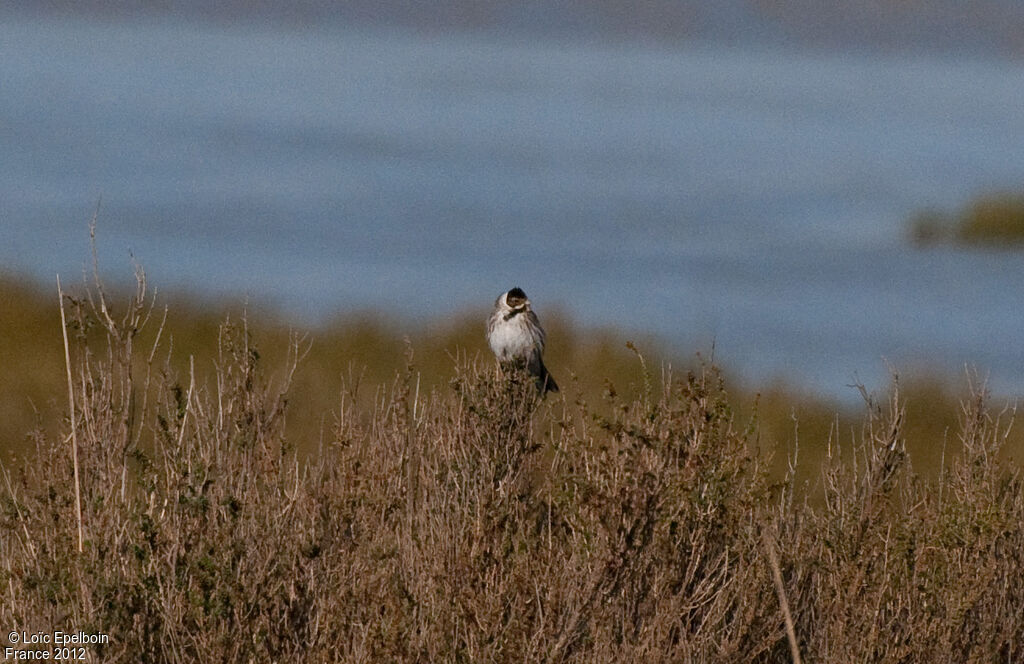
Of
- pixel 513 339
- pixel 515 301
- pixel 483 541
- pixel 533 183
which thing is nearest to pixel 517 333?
pixel 513 339

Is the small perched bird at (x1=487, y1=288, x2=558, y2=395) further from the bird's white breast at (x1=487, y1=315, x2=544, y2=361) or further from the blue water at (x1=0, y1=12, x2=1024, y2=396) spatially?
the blue water at (x1=0, y1=12, x2=1024, y2=396)

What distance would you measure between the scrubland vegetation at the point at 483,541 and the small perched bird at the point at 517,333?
2.51 m

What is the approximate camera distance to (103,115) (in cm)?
3888

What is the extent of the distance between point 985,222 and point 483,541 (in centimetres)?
2605

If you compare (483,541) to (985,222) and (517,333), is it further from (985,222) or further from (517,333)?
(985,222)

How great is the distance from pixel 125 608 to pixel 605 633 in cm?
191

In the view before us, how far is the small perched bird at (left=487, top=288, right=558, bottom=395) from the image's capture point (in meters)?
11.4

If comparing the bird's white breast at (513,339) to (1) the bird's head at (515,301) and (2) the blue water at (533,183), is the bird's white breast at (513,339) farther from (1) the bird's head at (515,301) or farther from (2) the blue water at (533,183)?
(2) the blue water at (533,183)

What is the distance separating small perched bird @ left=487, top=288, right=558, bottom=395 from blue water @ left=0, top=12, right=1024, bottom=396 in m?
6.07

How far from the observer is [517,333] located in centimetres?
1151

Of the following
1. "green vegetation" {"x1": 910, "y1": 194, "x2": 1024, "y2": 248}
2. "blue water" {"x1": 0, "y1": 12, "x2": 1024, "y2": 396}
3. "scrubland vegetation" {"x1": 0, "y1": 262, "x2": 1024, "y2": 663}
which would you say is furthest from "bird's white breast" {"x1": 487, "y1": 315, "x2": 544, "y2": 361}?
"green vegetation" {"x1": 910, "y1": 194, "x2": 1024, "y2": 248}

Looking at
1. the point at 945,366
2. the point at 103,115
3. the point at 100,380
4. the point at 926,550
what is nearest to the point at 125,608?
the point at 100,380

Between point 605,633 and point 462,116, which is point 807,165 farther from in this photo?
point 605,633

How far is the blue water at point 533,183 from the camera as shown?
2408cm
